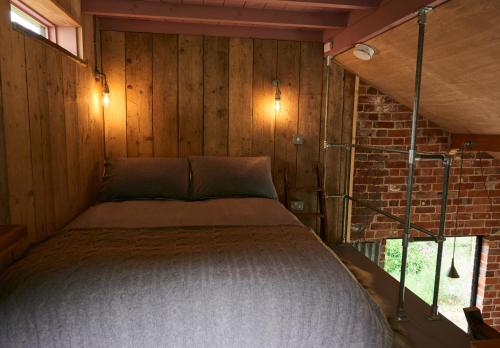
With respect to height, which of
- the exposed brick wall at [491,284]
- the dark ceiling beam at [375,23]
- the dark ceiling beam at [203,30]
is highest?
the dark ceiling beam at [203,30]

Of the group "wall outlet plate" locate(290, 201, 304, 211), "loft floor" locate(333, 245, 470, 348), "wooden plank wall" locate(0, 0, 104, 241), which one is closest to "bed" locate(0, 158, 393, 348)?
"wooden plank wall" locate(0, 0, 104, 241)

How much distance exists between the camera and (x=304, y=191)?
343cm

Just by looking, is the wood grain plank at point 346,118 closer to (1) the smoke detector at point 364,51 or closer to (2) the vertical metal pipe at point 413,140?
(1) the smoke detector at point 364,51

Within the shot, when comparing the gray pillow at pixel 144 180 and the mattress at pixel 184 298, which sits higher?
the gray pillow at pixel 144 180

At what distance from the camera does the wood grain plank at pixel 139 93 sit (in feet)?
10.2

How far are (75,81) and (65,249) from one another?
1381 mm

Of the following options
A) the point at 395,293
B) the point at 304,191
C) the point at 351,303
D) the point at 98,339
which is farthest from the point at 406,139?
the point at 98,339

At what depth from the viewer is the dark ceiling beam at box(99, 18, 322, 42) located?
10.0 ft

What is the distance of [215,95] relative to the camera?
3.24 meters

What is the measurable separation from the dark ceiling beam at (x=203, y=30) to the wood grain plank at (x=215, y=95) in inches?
3.1

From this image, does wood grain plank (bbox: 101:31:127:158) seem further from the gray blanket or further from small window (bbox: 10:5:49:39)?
the gray blanket

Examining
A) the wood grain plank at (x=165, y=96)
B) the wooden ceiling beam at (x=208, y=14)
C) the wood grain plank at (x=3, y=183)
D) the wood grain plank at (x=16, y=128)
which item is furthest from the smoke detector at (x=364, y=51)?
the wood grain plank at (x=3, y=183)

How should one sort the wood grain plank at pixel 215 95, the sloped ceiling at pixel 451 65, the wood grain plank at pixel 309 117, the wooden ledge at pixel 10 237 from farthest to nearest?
1. the wood grain plank at pixel 309 117
2. the wood grain plank at pixel 215 95
3. the sloped ceiling at pixel 451 65
4. the wooden ledge at pixel 10 237

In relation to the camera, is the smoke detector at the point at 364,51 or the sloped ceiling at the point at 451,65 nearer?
the sloped ceiling at the point at 451,65
